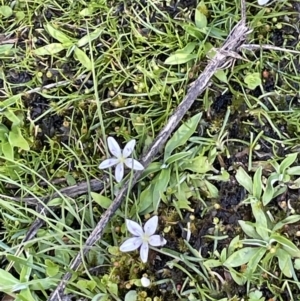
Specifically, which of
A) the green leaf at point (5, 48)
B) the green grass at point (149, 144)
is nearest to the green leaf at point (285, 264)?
the green grass at point (149, 144)

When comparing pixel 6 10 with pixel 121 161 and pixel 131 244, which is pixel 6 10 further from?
pixel 131 244

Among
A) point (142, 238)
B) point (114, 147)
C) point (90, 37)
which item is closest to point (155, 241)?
point (142, 238)

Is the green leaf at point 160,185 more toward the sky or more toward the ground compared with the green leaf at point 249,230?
more toward the sky

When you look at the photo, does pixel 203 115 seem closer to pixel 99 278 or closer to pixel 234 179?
pixel 234 179

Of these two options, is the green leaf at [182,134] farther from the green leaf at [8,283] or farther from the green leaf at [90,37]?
the green leaf at [8,283]

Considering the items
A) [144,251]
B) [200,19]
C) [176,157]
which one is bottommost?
[144,251]

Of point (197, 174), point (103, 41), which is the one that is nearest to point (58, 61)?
point (103, 41)

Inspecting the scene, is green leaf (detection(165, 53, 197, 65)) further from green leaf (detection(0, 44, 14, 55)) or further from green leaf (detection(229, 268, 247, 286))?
green leaf (detection(229, 268, 247, 286))
